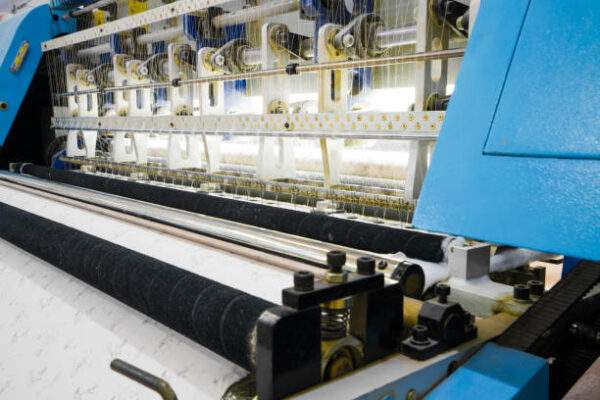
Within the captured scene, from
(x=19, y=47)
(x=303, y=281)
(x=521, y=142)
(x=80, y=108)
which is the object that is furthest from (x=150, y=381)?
(x=19, y=47)

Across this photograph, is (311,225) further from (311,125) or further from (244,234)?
(311,125)

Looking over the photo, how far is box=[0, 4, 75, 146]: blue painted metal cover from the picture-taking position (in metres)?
4.30

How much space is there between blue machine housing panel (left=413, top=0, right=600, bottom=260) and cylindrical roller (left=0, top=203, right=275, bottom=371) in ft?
1.28

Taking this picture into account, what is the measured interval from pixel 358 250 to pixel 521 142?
72cm

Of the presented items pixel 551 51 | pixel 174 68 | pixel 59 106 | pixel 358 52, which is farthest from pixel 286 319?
pixel 59 106

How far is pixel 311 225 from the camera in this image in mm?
1683

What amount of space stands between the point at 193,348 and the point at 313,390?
0.36 m

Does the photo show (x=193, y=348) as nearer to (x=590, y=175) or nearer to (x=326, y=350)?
(x=326, y=350)

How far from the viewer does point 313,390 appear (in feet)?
2.54

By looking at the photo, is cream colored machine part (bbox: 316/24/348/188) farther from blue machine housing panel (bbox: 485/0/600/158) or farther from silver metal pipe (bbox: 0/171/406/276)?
blue machine housing panel (bbox: 485/0/600/158)

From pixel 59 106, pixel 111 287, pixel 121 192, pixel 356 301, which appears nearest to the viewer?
pixel 356 301

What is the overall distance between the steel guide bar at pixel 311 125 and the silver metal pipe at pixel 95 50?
3.77ft

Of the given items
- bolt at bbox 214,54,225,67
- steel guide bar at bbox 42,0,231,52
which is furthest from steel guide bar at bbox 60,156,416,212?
steel guide bar at bbox 42,0,231,52

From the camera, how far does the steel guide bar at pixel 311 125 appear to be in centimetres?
180
